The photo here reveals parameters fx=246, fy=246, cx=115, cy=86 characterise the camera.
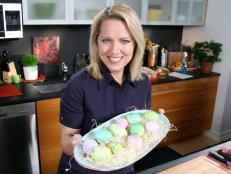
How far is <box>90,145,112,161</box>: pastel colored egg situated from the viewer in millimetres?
900

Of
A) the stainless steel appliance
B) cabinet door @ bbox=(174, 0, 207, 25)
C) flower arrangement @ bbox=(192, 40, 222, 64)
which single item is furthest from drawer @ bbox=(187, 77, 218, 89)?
the stainless steel appliance

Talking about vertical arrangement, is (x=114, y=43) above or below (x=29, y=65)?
above

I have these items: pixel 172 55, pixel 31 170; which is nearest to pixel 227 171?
pixel 31 170

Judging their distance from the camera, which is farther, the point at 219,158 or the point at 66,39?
the point at 66,39

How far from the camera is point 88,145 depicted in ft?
3.06

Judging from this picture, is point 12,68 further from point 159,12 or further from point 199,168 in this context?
point 199,168

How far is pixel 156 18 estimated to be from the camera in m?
3.00

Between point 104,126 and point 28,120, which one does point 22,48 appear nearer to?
point 28,120

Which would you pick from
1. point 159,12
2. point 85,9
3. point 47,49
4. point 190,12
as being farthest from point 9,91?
point 190,12

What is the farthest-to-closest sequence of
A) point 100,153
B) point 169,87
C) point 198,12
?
1. point 198,12
2. point 169,87
3. point 100,153

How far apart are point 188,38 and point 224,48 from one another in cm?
61

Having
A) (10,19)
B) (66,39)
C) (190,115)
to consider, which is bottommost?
(190,115)

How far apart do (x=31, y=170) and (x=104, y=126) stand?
4.97 ft

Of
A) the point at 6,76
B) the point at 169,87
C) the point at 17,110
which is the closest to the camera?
the point at 17,110
